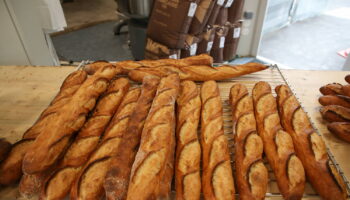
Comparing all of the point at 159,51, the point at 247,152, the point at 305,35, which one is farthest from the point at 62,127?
the point at 305,35

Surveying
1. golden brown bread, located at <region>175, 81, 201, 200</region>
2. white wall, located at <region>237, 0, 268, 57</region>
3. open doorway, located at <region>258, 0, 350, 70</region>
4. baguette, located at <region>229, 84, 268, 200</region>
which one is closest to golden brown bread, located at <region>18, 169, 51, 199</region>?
golden brown bread, located at <region>175, 81, 201, 200</region>

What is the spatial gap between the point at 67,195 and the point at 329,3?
5.93 metres

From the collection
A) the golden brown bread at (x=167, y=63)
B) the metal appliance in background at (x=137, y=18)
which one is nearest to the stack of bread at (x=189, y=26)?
the metal appliance in background at (x=137, y=18)

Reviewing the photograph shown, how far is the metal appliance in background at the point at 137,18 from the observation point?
2.24m

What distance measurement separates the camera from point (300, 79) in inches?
58.4

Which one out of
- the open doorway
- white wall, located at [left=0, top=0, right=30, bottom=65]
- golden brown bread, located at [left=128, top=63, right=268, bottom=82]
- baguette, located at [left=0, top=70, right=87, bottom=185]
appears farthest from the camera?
the open doorway

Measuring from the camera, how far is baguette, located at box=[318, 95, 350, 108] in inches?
44.3

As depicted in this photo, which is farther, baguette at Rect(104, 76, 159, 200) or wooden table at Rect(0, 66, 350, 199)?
wooden table at Rect(0, 66, 350, 199)

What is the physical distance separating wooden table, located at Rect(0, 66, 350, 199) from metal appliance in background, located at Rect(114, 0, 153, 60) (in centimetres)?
102

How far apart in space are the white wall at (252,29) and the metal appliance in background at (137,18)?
1.38 meters

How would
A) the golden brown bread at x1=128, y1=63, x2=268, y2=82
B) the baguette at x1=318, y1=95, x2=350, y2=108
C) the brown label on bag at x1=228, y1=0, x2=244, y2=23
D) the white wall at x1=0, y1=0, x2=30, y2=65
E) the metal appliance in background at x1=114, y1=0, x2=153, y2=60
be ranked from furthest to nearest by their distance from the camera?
the brown label on bag at x1=228, y1=0, x2=244, y2=23 → the metal appliance in background at x1=114, y1=0, x2=153, y2=60 → the white wall at x1=0, y1=0, x2=30, y2=65 → the golden brown bread at x1=128, y1=63, x2=268, y2=82 → the baguette at x1=318, y1=95, x2=350, y2=108

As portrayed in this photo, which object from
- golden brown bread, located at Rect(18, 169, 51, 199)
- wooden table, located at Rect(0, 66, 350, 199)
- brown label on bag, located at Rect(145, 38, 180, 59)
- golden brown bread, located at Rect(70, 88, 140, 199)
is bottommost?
brown label on bag, located at Rect(145, 38, 180, 59)

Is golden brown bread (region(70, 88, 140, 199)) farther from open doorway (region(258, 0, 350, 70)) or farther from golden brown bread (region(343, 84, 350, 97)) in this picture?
open doorway (region(258, 0, 350, 70))

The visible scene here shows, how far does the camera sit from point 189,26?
2.12 meters
